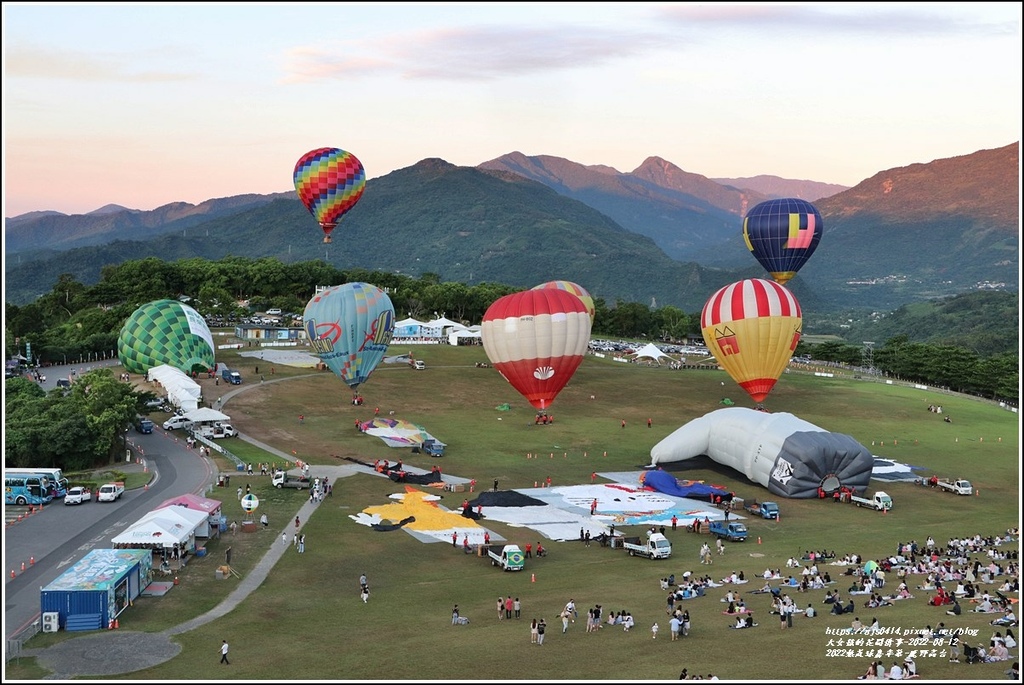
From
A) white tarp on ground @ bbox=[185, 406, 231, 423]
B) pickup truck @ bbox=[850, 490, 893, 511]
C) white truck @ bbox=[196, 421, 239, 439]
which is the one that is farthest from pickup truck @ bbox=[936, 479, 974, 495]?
white tarp on ground @ bbox=[185, 406, 231, 423]

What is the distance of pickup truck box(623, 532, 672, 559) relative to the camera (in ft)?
159

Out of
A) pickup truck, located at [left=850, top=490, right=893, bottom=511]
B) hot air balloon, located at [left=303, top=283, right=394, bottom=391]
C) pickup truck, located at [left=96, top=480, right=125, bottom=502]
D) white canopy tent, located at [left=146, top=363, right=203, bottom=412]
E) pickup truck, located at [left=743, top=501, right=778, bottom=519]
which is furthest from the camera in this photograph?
hot air balloon, located at [left=303, top=283, right=394, bottom=391]

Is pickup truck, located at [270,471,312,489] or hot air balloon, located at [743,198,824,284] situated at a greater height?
hot air balloon, located at [743,198,824,284]

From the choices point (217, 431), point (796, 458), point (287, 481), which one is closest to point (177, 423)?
point (217, 431)

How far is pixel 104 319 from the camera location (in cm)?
12625

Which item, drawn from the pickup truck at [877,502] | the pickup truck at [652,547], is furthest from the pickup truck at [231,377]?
the pickup truck at [877,502]

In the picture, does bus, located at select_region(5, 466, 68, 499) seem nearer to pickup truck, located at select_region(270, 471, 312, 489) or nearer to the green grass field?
the green grass field

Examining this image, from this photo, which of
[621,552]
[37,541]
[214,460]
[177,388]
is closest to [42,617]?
[37,541]

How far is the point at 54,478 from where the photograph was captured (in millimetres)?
56406

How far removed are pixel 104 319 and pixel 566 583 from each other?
98.7m

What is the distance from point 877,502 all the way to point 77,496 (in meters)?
45.4

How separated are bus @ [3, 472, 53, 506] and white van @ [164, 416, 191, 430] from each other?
21.2 meters

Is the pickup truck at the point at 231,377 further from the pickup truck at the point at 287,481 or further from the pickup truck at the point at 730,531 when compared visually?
the pickup truck at the point at 730,531

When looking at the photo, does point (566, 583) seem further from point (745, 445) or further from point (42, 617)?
point (745, 445)
